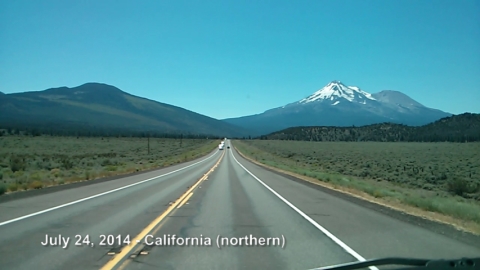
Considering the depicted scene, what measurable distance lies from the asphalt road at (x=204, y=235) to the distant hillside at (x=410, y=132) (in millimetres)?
72080

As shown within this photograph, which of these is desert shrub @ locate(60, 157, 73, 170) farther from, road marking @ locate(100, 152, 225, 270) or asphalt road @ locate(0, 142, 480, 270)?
road marking @ locate(100, 152, 225, 270)

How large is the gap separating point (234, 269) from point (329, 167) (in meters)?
41.9

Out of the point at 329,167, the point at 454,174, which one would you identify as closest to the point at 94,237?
the point at 454,174

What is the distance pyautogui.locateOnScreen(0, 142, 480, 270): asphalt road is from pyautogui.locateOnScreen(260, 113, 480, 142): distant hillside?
72.1 m

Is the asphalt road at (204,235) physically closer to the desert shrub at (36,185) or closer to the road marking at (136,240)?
the road marking at (136,240)

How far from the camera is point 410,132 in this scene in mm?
127188

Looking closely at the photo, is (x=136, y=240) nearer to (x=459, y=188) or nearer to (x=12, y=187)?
(x=12, y=187)

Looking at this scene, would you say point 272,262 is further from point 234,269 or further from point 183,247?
point 183,247

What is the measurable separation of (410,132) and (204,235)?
12708cm

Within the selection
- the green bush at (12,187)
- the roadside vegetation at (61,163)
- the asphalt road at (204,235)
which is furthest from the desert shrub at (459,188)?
the green bush at (12,187)

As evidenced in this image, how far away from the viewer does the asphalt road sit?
7.39 metres

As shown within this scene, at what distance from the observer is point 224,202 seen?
1588 cm

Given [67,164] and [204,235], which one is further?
[67,164]

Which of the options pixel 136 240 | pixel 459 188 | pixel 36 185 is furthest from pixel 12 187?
pixel 459 188
